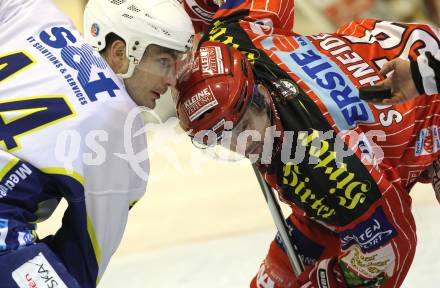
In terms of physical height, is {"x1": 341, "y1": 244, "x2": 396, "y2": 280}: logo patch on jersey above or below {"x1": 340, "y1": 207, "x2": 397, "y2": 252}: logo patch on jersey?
below

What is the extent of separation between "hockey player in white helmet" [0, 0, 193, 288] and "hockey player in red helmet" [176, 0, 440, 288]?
0.21 meters

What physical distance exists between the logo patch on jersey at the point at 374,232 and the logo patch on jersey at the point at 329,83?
10.3 inches

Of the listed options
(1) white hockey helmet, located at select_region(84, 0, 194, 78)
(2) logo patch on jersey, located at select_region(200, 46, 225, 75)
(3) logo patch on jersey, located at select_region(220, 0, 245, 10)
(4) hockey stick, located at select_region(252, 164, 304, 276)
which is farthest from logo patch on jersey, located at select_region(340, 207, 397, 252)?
(3) logo patch on jersey, located at select_region(220, 0, 245, 10)

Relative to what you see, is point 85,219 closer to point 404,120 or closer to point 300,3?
point 404,120

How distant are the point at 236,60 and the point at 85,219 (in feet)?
2.01

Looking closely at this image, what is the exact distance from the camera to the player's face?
217cm

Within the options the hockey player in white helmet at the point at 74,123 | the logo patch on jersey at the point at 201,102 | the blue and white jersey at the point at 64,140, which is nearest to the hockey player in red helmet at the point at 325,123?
the logo patch on jersey at the point at 201,102

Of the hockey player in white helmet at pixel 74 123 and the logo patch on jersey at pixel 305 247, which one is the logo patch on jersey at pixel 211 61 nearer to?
the hockey player in white helmet at pixel 74 123

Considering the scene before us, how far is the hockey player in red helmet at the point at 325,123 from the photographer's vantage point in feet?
7.71

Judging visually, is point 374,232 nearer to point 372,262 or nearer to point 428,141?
point 372,262

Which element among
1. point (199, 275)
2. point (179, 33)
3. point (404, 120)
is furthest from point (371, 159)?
point (199, 275)

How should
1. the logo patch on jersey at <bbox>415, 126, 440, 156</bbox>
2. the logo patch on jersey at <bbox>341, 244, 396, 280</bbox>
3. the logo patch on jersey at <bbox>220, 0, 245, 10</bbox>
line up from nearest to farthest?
the logo patch on jersey at <bbox>341, 244, 396, 280</bbox>, the logo patch on jersey at <bbox>415, 126, 440, 156</bbox>, the logo patch on jersey at <bbox>220, 0, 245, 10</bbox>

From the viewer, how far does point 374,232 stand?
238 centimetres

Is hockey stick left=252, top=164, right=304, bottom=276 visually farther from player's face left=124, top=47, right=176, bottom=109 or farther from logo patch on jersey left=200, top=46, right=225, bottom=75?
player's face left=124, top=47, right=176, bottom=109
